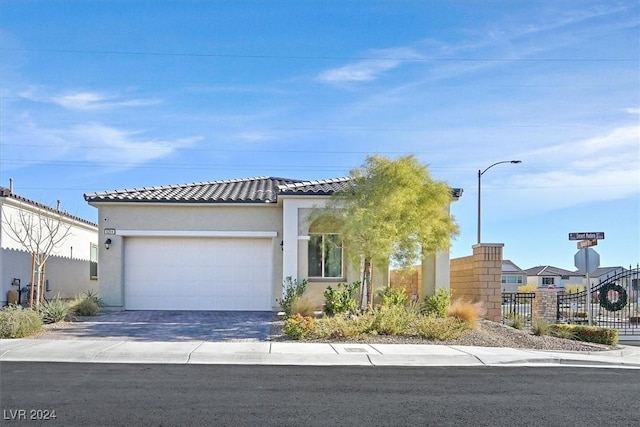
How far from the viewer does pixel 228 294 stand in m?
20.5

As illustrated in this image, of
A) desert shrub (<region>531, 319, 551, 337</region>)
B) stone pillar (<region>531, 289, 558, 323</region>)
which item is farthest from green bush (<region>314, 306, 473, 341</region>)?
stone pillar (<region>531, 289, 558, 323</region>)

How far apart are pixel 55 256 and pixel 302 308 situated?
1129 cm

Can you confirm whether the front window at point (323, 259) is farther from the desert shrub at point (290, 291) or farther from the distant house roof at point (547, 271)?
the distant house roof at point (547, 271)

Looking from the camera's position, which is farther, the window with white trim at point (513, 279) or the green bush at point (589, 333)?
the window with white trim at point (513, 279)

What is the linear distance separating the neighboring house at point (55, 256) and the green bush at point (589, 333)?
16411 mm

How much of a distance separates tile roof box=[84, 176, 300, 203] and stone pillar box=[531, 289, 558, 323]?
9642mm

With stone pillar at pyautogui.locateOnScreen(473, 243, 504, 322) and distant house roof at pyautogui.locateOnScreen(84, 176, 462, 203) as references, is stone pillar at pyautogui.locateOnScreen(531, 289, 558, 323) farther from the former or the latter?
distant house roof at pyautogui.locateOnScreen(84, 176, 462, 203)

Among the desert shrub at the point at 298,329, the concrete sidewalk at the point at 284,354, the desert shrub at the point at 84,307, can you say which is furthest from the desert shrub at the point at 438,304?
the desert shrub at the point at 84,307

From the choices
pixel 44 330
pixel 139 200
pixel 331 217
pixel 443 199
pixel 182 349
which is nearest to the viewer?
pixel 182 349

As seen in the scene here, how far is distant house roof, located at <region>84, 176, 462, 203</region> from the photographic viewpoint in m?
19.5

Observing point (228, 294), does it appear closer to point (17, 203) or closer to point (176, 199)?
point (176, 199)

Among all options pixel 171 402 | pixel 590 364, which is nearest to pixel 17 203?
pixel 171 402

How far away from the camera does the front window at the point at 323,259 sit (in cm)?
2051

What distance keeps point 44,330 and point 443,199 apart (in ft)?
35.8
